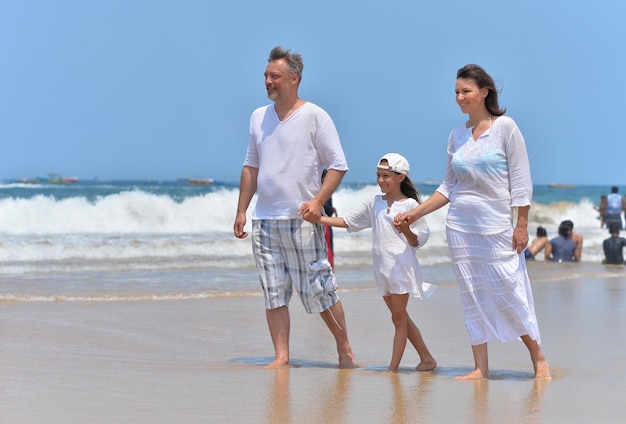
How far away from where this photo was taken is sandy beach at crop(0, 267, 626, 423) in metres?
4.16

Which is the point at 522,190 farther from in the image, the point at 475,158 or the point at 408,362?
the point at 408,362

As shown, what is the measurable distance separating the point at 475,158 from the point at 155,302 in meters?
5.37

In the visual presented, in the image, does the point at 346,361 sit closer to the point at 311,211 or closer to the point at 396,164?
the point at 311,211

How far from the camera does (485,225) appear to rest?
5070mm

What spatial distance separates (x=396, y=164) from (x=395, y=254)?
53 cm

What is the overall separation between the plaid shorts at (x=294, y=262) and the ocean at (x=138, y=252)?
4693 millimetres

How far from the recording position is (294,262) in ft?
18.3

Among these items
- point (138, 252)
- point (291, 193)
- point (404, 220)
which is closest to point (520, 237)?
point (404, 220)

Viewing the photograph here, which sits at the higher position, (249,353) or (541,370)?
(541,370)

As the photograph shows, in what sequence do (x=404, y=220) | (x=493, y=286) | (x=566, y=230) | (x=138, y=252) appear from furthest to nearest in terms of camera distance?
(x=138, y=252)
(x=566, y=230)
(x=404, y=220)
(x=493, y=286)

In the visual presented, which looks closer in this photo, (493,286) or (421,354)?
(493,286)

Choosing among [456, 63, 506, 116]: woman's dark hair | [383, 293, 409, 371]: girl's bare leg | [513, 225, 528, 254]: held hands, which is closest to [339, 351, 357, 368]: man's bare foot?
[383, 293, 409, 371]: girl's bare leg

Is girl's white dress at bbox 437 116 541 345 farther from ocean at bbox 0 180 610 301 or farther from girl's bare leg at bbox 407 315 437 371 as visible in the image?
ocean at bbox 0 180 610 301

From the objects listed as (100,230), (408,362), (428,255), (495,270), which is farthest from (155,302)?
(100,230)
